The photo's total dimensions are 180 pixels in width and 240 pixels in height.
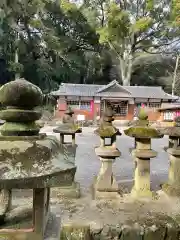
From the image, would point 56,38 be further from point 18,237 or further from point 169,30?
point 18,237

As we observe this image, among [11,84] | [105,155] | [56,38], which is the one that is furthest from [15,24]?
[11,84]

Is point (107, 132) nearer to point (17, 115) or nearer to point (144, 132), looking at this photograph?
point (144, 132)

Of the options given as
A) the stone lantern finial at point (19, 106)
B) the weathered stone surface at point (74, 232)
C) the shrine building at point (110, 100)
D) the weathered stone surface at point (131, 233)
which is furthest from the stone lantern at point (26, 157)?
the shrine building at point (110, 100)

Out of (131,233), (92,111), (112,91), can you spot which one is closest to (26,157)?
(131,233)

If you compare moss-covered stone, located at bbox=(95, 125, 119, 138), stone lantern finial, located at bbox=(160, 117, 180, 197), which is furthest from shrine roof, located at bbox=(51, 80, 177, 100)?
stone lantern finial, located at bbox=(160, 117, 180, 197)

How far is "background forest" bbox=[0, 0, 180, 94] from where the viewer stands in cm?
2753

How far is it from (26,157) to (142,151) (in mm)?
2837

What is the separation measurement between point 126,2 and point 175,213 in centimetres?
2970

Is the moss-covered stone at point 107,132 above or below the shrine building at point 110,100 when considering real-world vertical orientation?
below

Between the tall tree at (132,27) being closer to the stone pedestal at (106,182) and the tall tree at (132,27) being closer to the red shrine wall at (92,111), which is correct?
the red shrine wall at (92,111)

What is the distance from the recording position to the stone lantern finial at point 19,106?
5.71ft

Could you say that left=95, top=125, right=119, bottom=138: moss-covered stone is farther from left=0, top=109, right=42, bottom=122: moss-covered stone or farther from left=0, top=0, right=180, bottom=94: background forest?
left=0, top=0, right=180, bottom=94: background forest

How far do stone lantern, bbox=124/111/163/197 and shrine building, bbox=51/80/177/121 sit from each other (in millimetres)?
22160

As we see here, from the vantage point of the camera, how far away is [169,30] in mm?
29484
